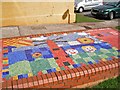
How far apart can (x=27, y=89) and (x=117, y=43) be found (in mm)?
3302

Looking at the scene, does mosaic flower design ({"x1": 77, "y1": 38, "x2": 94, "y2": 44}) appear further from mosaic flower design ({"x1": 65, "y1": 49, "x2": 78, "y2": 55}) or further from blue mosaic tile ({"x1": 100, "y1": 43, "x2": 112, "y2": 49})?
mosaic flower design ({"x1": 65, "y1": 49, "x2": 78, "y2": 55})

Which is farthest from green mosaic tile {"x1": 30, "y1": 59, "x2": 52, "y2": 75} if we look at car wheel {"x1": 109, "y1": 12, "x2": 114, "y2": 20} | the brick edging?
car wheel {"x1": 109, "y1": 12, "x2": 114, "y2": 20}

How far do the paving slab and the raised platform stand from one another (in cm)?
179

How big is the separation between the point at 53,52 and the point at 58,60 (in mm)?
485

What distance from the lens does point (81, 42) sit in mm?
5402

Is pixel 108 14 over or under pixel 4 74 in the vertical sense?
over

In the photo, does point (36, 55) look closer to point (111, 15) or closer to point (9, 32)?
point (9, 32)

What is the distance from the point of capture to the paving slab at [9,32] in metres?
7.40

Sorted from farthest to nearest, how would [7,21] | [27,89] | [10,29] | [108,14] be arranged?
[108,14]
[7,21]
[10,29]
[27,89]

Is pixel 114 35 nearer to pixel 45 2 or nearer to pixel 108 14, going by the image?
pixel 45 2

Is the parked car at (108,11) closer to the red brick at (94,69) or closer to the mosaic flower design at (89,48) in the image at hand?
the mosaic flower design at (89,48)

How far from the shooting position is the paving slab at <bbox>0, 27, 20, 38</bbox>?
24.3ft

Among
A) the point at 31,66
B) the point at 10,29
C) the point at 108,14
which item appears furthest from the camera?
the point at 108,14

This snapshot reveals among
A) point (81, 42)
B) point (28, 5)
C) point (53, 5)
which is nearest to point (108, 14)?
point (53, 5)
